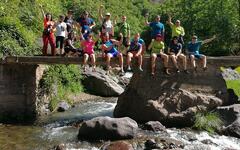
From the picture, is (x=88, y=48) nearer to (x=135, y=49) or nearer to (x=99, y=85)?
(x=135, y=49)

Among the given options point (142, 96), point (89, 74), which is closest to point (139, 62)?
point (142, 96)

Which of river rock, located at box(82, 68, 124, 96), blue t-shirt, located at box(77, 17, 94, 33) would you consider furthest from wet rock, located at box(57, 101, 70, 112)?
blue t-shirt, located at box(77, 17, 94, 33)

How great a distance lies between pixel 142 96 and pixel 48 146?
5804 millimetres

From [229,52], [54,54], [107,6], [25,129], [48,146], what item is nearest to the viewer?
[48,146]

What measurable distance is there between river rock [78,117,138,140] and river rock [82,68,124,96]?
41.4ft

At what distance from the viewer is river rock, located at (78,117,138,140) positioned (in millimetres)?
19078

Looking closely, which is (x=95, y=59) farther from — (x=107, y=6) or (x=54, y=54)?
(x=107, y=6)

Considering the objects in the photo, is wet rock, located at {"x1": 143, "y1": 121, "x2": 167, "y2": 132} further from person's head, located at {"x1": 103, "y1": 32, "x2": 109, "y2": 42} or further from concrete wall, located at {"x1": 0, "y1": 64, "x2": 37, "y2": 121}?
concrete wall, located at {"x1": 0, "y1": 64, "x2": 37, "y2": 121}

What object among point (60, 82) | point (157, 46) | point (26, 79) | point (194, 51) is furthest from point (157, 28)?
point (60, 82)

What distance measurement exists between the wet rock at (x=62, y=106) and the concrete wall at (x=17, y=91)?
256 centimetres

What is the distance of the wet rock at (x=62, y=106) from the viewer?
2730cm

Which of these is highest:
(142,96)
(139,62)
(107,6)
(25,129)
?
(107,6)

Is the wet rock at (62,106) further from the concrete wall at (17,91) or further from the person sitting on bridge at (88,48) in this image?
the person sitting on bridge at (88,48)

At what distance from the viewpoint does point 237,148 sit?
62.1ft
